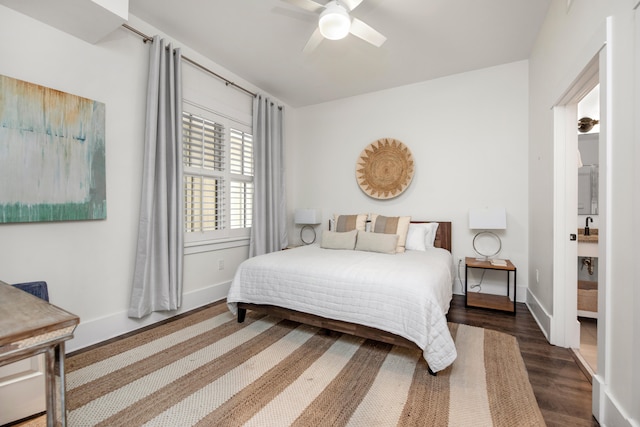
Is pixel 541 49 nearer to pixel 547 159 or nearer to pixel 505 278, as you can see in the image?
pixel 547 159

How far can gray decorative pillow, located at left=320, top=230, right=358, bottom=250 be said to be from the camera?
3.28 meters

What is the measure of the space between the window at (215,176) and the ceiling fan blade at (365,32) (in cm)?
190

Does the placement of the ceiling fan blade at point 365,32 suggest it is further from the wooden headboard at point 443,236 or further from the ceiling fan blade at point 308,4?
the wooden headboard at point 443,236

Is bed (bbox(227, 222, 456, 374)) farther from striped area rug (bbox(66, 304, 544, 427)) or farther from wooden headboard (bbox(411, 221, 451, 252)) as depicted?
wooden headboard (bbox(411, 221, 451, 252))

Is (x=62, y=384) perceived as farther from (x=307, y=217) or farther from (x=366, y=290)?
(x=307, y=217)

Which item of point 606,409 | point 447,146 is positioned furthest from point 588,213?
point 606,409

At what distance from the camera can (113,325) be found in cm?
245

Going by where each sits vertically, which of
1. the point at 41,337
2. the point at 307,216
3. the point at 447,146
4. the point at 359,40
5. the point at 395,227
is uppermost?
the point at 359,40

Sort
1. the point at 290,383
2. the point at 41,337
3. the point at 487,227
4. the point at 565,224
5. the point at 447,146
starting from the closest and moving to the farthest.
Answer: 1. the point at 41,337
2. the point at 290,383
3. the point at 565,224
4. the point at 487,227
5. the point at 447,146

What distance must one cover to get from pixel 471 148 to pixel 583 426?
2.96 meters

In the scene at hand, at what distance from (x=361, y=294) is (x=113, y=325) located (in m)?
2.16

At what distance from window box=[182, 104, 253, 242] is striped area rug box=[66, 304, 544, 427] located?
4.22 feet

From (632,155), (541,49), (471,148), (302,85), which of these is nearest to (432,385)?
(632,155)

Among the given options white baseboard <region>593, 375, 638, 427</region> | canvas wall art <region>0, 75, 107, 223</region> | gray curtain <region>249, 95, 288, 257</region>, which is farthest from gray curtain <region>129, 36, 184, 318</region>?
white baseboard <region>593, 375, 638, 427</region>
